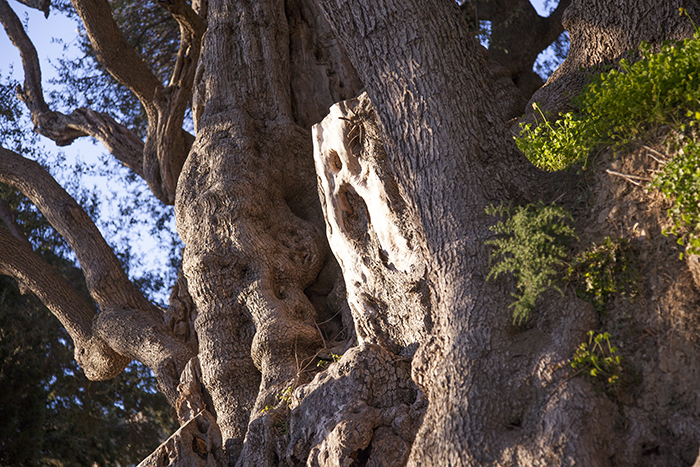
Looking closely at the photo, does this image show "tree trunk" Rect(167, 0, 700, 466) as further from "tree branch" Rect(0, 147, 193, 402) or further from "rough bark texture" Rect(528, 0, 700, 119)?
"tree branch" Rect(0, 147, 193, 402)

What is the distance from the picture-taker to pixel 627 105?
10.3 ft

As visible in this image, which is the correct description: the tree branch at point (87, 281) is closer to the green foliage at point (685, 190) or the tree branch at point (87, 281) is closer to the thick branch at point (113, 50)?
the thick branch at point (113, 50)

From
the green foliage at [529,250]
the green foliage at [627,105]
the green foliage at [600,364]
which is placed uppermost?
the green foliage at [627,105]

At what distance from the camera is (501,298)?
3.15 m

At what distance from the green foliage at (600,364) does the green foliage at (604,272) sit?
0.28m

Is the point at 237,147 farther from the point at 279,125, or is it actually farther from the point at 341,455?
the point at 341,455

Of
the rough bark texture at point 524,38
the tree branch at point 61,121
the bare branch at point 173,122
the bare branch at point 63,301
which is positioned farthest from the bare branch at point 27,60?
the rough bark texture at point 524,38

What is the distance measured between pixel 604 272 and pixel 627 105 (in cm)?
94

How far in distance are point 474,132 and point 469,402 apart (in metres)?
1.65

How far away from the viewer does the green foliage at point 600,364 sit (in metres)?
2.77

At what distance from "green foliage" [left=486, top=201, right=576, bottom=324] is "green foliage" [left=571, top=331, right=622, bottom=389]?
0.37m

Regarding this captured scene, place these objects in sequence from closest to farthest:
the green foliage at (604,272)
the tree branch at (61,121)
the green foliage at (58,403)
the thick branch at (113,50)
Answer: the green foliage at (604,272) < the thick branch at (113,50) < the tree branch at (61,121) < the green foliage at (58,403)

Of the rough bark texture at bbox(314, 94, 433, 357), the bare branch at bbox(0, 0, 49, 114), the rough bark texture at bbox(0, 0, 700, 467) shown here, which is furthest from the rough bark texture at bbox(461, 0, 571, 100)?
the bare branch at bbox(0, 0, 49, 114)

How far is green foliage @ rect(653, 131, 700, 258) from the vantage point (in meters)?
2.66
